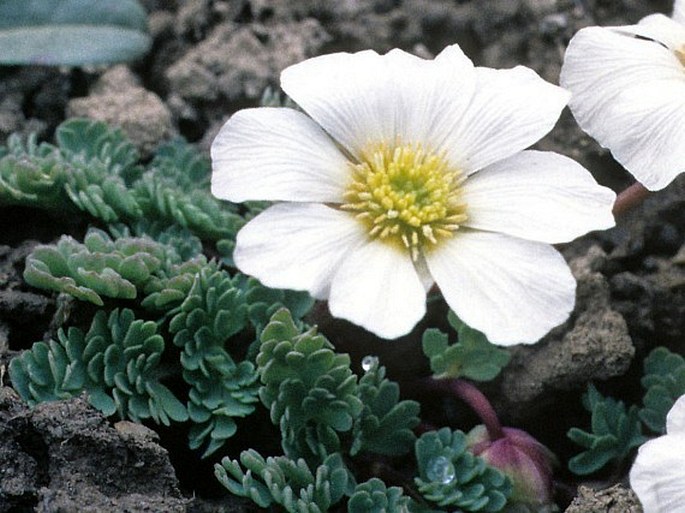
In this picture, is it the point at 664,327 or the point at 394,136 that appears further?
the point at 664,327

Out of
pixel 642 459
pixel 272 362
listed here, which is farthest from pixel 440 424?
pixel 642 459

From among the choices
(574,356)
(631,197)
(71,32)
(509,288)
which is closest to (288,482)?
(509,288)

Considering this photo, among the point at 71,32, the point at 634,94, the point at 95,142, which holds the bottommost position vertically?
the point at 95,142

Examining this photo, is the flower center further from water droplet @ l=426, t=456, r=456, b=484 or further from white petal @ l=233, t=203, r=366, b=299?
water droplet @ l=426, t=456, r=456, b=484

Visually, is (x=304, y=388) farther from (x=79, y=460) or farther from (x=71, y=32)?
(x=71, y=32)

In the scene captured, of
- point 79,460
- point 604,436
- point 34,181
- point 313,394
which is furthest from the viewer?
point 34,181

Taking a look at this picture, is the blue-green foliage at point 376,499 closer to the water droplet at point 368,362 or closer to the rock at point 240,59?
the water droplet at point 368,362

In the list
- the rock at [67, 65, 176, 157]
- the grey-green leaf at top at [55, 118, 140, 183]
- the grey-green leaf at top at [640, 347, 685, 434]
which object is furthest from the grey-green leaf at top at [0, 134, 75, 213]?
the grey-green leaf at top at [640, 347, 685, 434]

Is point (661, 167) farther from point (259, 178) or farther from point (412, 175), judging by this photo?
point (259, 178)
